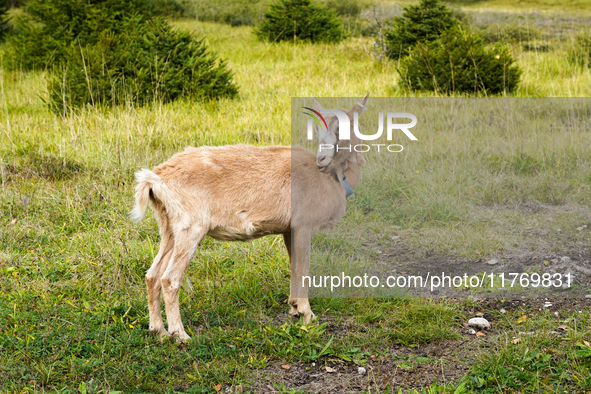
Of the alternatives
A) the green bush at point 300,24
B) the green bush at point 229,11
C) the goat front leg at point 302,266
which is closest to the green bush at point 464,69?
the green bush at point 300,24

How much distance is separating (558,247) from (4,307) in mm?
5112

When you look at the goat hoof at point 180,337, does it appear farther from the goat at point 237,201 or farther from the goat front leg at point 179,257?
the goat front leg at point 179,257

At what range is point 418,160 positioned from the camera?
7.50 meters

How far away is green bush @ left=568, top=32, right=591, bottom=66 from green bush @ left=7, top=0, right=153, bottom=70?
10460 mm

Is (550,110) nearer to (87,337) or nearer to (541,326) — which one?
(541,326)

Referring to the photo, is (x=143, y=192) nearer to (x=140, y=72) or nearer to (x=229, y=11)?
(x=140, y=72)

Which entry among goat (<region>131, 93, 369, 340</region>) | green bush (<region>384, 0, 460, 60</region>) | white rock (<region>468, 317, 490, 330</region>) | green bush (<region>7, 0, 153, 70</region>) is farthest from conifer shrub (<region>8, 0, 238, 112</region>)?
white rock (<region>468, 317, 490, 330</region>)

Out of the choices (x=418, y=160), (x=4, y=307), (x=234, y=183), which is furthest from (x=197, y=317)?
(x=418, y=160)

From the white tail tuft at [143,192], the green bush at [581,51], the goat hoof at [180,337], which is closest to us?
the white tail tuft at [143,192]

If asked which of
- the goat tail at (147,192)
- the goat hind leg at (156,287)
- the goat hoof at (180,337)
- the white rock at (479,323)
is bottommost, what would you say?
the white rock at (479,323)

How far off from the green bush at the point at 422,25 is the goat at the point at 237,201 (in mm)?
9710

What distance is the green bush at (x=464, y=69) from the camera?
34.0 ft

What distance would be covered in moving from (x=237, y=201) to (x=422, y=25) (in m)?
10.8

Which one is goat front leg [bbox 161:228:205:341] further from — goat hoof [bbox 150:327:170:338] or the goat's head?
the goat's head
